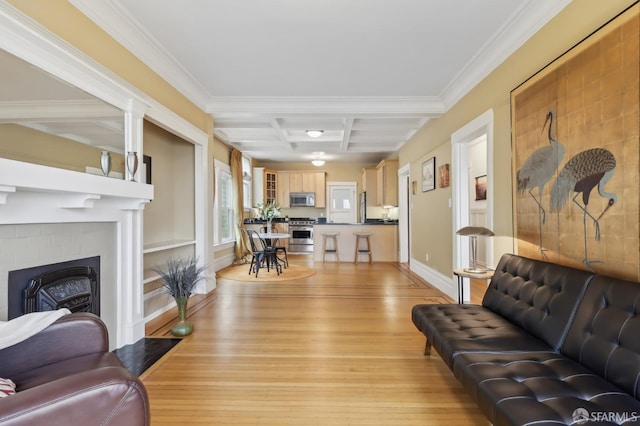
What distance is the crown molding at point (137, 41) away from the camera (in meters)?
2.24

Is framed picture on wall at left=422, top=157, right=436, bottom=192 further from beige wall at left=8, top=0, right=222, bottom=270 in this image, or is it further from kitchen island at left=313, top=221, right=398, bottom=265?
beige wall at left=8, top=0, right=222, bottom=270

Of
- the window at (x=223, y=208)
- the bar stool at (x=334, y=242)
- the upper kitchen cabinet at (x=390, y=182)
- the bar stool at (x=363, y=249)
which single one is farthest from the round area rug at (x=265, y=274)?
the upper kitchen cabinet at (x=390, y=182)

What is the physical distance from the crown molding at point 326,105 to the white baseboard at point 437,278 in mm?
2416

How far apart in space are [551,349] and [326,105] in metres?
3.64

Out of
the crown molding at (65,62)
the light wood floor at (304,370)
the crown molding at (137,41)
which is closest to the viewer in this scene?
the crown molding at (65,62)

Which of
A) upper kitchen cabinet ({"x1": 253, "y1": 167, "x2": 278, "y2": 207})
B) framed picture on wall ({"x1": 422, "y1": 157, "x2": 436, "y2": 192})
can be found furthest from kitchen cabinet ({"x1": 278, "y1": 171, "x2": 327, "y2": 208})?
framed picture on wall ({"x1": 422, "y1": 157, "x2": 436, "y2": 192})

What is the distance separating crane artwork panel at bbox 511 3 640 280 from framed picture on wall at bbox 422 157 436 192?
7.25 feet

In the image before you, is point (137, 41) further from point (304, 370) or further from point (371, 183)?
point (371, 183)

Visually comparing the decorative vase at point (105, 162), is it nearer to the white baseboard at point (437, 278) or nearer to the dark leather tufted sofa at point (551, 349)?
the dark leather tufted sofa at point (551, 349)

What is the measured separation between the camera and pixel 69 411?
97cm

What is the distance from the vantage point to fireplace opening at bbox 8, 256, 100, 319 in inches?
71.1

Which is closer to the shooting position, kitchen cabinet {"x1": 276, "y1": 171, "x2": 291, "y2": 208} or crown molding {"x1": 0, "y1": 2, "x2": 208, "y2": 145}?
crown molding {"x1": 0, "y1": 2, "x2": 208, "y2": 145}

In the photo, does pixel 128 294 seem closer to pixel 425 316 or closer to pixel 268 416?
pixel 268 416

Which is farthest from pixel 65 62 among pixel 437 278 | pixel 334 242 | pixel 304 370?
pixel 334 242
